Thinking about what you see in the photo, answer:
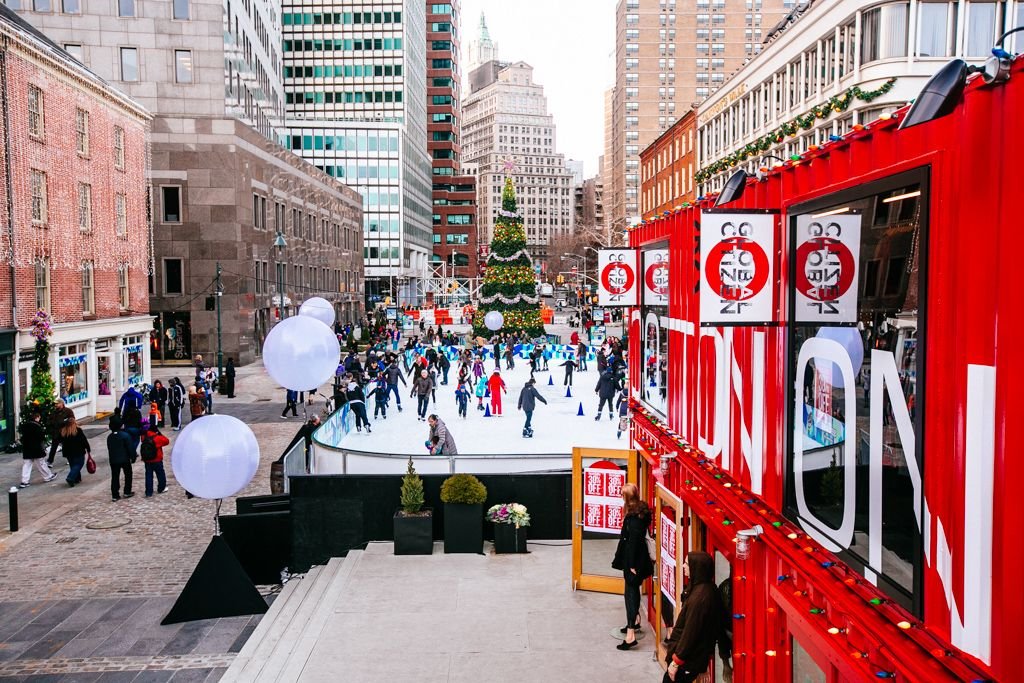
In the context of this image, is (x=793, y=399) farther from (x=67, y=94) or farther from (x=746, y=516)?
(x=67, y=94)

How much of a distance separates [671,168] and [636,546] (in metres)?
58.2

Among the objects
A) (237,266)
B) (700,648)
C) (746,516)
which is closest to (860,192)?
(746,516)

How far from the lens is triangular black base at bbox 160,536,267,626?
38.0 feet

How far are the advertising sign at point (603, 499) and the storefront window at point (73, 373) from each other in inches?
880

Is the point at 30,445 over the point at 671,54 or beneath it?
beneath

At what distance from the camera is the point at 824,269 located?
5062 mm

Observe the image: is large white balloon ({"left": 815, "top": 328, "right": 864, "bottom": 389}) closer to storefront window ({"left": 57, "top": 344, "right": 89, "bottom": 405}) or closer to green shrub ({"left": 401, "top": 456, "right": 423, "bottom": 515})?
green shrub ({"left": 401, "top": 456, "right": 423, "bottom": 515})

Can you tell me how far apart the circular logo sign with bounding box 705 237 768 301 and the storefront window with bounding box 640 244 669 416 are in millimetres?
3696

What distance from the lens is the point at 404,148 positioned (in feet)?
331

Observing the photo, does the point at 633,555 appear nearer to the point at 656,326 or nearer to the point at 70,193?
the point at 656,326

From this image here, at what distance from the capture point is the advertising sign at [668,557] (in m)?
8.77

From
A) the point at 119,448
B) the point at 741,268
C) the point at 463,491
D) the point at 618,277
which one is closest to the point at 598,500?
the point at 463,491

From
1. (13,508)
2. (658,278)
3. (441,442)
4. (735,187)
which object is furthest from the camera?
(441,442)

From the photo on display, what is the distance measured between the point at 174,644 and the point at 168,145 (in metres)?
40.3
